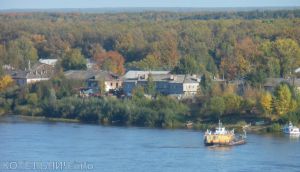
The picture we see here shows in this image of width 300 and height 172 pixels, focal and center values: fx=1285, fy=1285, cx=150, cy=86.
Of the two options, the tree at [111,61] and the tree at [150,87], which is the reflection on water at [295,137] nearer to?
the tree at [150,87]

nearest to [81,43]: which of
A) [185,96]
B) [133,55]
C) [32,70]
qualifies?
[133,55]

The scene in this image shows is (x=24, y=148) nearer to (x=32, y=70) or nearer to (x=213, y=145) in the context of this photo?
(x=213, y=145)

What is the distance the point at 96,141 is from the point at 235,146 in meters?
1.89

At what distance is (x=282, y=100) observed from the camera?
20.0 m

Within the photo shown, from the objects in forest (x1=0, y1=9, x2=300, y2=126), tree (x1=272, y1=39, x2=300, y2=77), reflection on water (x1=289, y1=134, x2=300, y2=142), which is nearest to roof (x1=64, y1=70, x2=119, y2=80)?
forest (x1=0, y1=9, x2=300, y2=126)

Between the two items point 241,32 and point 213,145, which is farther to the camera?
point 241,32

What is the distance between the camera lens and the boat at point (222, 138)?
17.4m

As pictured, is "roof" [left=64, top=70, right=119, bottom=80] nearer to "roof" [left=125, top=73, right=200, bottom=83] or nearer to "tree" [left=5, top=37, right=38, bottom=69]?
"roof" [left=125, top=73, right=200, bottom=83]

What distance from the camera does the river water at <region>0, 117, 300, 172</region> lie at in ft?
49.5

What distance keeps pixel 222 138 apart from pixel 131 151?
174cm

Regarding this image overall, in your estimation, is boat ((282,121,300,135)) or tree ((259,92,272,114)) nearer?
boat ((282,121,300,135))

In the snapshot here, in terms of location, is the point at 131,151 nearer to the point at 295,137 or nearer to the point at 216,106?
the point at 295,137

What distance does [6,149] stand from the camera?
16.4m

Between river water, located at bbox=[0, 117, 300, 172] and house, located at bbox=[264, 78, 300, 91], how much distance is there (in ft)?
11.4
